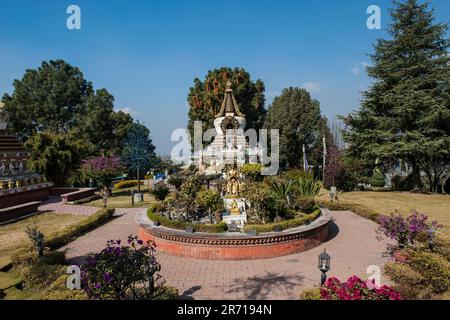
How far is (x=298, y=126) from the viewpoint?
3919 centimetres

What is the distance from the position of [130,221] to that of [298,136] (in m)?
27.6

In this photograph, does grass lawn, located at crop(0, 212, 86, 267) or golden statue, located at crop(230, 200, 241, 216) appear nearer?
grass lawn, located at crop(0, 212, 86, 267)

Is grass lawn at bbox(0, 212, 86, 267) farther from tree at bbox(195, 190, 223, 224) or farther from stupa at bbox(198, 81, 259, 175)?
stupa at bbox(198, 81, 259, 175)

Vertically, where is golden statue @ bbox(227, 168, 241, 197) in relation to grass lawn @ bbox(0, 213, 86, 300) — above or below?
above

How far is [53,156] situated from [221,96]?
83.9 ft

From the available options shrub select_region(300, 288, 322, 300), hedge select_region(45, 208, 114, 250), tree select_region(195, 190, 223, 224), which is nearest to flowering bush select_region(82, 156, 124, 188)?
hedge select_region(45, 208, 114, 250)

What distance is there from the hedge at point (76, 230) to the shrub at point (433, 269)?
44.8ft

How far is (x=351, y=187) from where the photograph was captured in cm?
2775

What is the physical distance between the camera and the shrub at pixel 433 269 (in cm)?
814

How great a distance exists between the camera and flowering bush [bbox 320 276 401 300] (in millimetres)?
6121

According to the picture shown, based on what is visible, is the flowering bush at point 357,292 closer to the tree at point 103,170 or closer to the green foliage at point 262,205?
the green foliage at point 262,205

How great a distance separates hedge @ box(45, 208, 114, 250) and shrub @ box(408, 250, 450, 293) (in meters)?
13.6

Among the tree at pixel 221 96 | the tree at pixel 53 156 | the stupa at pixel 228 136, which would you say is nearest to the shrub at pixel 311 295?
the tree at pixel 53 156

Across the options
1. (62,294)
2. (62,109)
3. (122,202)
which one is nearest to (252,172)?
(122,202)
